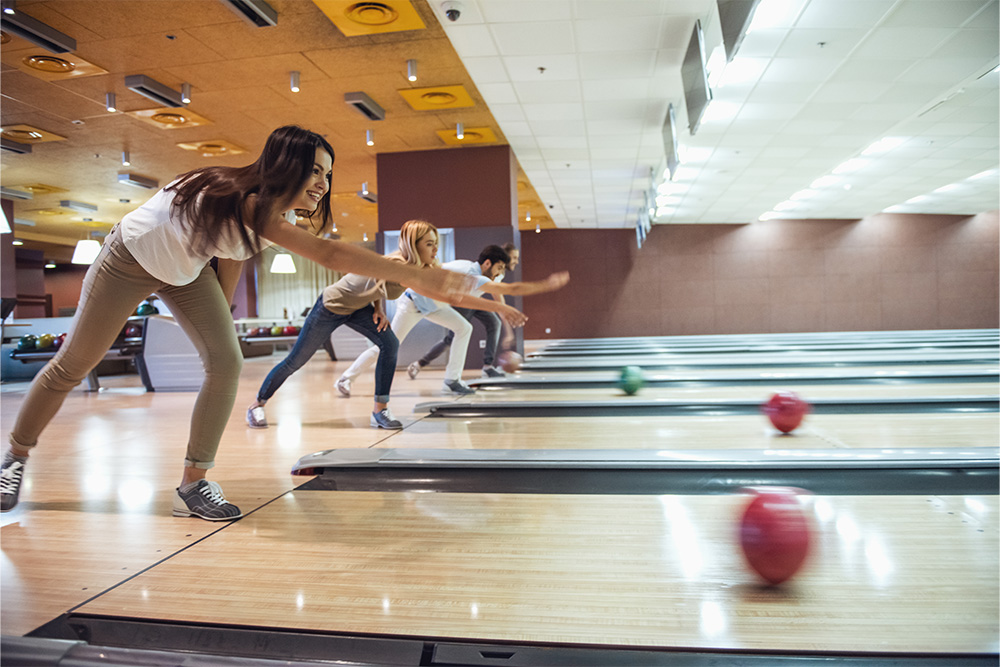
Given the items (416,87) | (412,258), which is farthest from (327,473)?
(416,87)

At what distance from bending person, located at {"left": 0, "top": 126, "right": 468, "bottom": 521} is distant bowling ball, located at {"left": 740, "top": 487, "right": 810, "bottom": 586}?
706 mm

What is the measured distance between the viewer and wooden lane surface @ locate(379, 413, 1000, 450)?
8.18ft

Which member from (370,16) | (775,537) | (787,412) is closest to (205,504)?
(775,537)

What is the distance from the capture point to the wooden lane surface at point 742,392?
3.83 metres

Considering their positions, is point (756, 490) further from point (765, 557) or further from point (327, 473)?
point (327, 473)

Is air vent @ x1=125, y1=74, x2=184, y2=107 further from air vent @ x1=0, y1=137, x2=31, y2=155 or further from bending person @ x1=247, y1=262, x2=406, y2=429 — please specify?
bending person @ x1=247, y1=262, x2=406, y2=429

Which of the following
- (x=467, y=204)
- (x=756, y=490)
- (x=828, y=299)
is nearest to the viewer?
(x=756, y=490)

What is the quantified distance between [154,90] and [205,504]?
4.66 m

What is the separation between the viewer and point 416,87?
5551 mm

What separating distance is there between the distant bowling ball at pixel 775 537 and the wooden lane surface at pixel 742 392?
257 centimetres

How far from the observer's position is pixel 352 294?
312 centimetres

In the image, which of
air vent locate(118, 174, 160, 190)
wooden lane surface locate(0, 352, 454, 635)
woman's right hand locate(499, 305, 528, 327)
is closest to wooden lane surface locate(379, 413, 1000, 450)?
wooden lane surface locate(0, 352, 454, 635)

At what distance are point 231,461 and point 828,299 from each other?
47.3ft

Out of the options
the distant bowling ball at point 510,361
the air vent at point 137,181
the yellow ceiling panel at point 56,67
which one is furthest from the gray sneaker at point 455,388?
the air vent at point 137,181
